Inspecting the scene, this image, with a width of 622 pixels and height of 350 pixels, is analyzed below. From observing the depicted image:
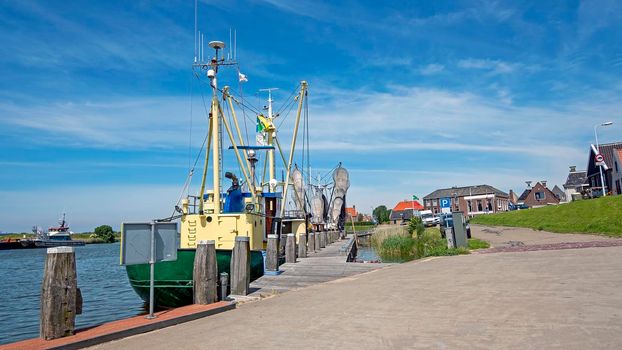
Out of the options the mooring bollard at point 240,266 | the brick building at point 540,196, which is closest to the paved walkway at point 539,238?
the mooring bollard at point 240,266

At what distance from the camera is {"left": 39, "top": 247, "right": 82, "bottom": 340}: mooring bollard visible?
22.2ft

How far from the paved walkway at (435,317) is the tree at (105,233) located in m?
130

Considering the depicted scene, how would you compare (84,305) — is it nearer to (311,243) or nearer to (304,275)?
(304,275)

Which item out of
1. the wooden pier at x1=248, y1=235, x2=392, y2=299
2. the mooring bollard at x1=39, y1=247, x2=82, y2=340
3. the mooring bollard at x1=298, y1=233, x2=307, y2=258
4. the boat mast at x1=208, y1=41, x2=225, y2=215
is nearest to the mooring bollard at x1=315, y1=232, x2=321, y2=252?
the mooring bollard at x1=298, y1=233, x2=307, y2=258

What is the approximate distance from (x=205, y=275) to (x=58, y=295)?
332 centimetres

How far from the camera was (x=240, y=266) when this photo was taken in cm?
1139

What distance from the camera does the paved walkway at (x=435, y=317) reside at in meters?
5.90

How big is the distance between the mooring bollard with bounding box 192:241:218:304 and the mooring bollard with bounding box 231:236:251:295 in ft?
4.29

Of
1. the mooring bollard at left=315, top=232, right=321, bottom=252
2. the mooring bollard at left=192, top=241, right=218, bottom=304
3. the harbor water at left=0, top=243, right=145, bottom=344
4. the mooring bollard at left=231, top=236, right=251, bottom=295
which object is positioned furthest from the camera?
the mooring bollard at left=315, top=232, right=321, bottom=252

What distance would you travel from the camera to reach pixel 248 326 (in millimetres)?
7645

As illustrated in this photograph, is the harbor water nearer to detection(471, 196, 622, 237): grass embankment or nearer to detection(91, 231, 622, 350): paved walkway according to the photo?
detection(91, 231, 622, 350): paved walkway

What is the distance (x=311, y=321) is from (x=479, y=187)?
107 m

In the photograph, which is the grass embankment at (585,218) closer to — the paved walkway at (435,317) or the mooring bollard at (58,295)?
the paved walkway at (435,317)

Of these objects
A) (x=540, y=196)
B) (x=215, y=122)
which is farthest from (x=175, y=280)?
(x=540, y=196)
